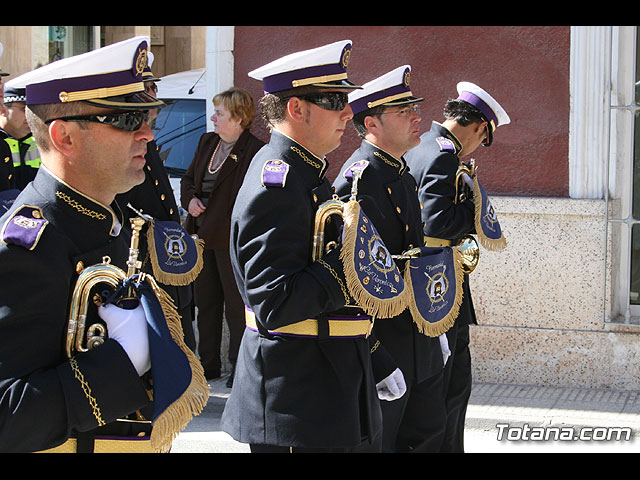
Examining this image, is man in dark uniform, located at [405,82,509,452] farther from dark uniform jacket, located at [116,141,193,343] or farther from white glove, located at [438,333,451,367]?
dark uniform jacket, located at [116,141,193,343]

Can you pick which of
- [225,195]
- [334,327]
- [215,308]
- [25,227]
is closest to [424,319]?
[334,327]

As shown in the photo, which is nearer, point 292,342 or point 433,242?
point 292,342

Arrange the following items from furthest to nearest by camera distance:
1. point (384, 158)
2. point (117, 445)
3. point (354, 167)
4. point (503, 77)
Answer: point (503, 77)
point (384, 158)
point (354, 167)
point (117, 445)

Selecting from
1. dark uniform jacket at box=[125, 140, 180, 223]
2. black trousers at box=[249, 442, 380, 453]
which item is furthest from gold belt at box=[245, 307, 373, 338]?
dark uniform jacket at box=[125, 140, 180, 223]

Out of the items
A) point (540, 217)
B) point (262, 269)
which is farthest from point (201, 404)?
point (540, 217)

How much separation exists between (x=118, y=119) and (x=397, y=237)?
197cm

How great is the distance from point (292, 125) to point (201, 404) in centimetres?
135

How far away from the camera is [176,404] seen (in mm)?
2213

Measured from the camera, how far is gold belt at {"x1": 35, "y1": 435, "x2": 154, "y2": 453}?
2.26 metres

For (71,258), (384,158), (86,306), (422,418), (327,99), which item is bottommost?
(422,418)

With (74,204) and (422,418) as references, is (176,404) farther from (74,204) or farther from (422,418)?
(422,418)

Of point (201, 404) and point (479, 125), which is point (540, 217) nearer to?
point (479, 125)

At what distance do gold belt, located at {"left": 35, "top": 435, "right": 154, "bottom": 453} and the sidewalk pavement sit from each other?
3259mm

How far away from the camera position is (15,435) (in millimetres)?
2061
